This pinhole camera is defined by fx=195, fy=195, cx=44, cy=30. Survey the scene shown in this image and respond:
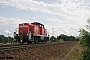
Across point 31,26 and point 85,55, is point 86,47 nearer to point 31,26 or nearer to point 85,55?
point 85,55

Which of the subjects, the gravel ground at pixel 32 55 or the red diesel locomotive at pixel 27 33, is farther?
the red diesel locomotive at pixel 27 33

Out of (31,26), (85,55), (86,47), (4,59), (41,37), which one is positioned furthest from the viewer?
(41,37)

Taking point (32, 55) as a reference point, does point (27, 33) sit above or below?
above

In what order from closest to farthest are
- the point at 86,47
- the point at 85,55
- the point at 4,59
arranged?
the point at 85,55 → the point at 86,47 → the point at 4,59

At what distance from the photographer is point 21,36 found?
2922 cm

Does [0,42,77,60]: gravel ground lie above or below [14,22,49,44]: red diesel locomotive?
below

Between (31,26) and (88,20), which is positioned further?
(31,26)

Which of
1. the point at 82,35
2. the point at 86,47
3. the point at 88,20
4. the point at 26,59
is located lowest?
the point at 26,59

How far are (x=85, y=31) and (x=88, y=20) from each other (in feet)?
1.58

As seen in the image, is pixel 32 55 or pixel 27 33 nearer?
pixel 32 55

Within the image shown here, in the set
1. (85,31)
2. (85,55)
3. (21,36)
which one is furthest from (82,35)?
(21,36)

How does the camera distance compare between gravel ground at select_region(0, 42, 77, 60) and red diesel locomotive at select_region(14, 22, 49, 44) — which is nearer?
gravel ground at select_region(0, 42, 77, 60)

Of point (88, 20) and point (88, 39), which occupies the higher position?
point (88, 20)

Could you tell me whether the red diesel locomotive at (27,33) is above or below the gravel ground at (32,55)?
above
